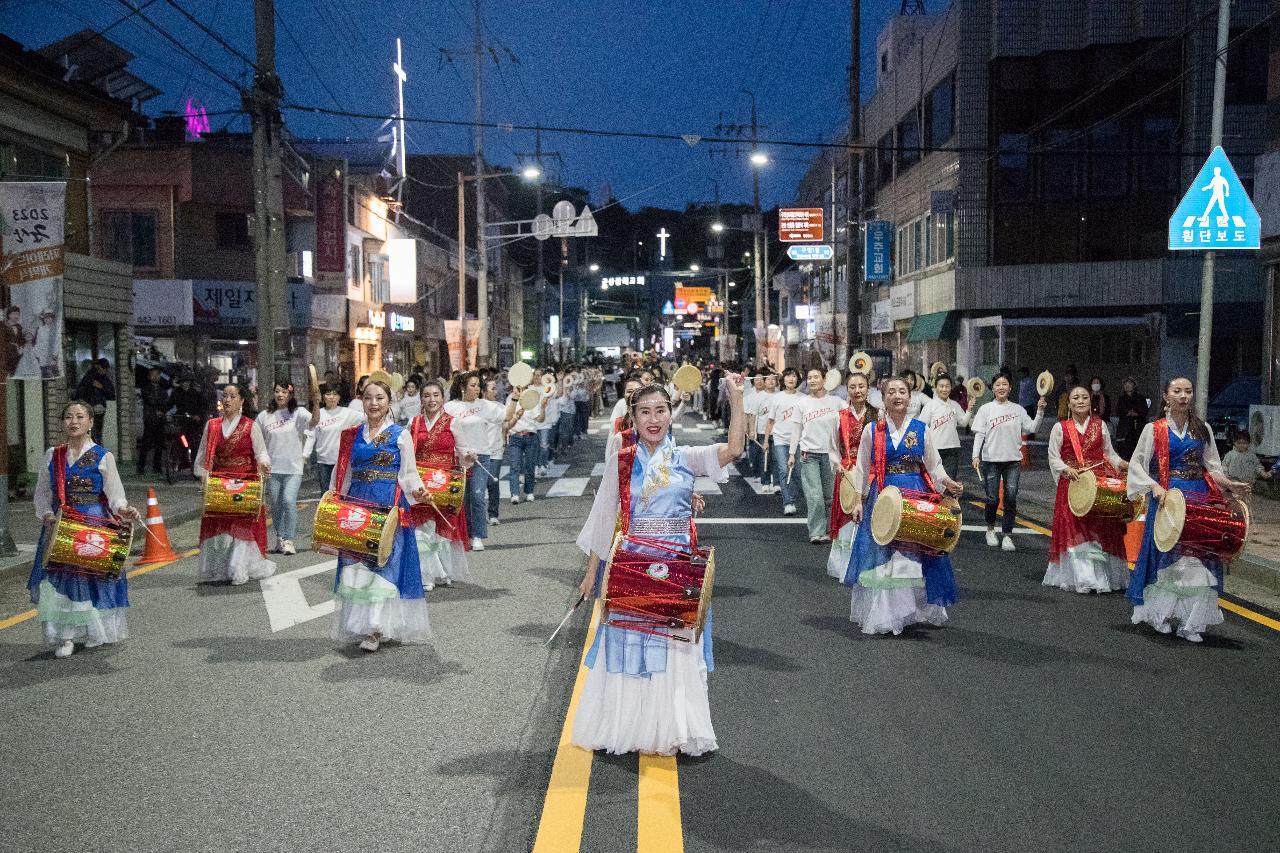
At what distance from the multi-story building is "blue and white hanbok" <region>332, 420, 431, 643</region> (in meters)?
24.8

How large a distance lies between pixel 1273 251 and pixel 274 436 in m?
14.3

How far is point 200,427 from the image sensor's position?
61.6 ft

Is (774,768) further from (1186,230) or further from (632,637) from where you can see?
(1186,230)

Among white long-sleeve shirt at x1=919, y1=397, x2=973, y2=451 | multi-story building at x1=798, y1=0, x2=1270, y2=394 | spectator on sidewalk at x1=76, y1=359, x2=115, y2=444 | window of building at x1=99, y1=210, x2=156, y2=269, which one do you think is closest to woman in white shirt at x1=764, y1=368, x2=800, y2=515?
white long-sleeve shirt at x1=919, y1=397, x2=973, y2=451

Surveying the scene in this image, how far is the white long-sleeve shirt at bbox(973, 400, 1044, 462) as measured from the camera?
38.3 feet

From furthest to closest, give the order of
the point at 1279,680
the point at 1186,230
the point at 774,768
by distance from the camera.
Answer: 1. the point at 1186,230
2. the point at 1279,680
3. the point at 774,768

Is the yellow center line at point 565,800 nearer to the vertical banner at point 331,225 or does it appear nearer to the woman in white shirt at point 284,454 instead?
the woman in white shirt at point 284,454

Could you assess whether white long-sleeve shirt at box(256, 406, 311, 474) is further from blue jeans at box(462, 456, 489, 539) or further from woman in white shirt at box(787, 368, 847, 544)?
woman in white shirt at box(787, 368, 847, 544)

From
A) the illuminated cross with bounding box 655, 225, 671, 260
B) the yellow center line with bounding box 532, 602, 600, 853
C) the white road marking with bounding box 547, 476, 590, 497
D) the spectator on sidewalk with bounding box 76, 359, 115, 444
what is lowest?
the white road marking with bounding box 547, 476, 590, 497

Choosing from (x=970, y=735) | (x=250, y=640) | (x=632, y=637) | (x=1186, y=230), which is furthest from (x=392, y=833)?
(x=1186, y=230)

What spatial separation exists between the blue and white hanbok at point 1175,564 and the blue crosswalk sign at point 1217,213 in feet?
20.1

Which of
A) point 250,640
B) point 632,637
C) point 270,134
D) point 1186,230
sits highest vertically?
point 270,134

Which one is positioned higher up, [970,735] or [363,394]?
[363,394]

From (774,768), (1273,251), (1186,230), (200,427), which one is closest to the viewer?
(774,768)
